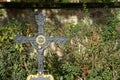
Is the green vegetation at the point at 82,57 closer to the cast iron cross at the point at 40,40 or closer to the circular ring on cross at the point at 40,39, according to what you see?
the cast iron cross at the point at 40,40

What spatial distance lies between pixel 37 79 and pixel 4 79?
1.60 metres

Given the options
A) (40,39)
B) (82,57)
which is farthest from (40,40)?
(82,57)

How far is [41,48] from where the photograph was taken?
6824mm

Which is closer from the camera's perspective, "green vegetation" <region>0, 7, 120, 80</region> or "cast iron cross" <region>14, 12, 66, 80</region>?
"cast iron cross" <region>14, 12, 66, 80</region>

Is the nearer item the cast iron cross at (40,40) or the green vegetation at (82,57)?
the cast iron cross at (40,40)

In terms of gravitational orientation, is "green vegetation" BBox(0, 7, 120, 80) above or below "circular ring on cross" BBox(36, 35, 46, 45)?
below

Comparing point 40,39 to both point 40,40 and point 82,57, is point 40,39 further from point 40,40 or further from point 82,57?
point 82,57

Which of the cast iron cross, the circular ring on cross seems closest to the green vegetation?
the cast iron cross

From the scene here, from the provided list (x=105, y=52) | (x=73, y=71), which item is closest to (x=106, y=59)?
(x=105, y=52)

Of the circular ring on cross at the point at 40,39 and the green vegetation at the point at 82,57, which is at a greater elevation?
the circular ring on cross at the point at 40,39

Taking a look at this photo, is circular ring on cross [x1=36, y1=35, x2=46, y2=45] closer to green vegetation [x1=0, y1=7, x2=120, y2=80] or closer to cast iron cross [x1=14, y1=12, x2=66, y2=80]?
cast iron cross [x1=14, y1=12, x2=66, y2=80]

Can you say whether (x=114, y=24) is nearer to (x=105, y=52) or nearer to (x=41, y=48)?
(x=105, y=52)

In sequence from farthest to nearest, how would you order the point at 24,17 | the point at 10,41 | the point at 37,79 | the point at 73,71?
the point at 24,17, the point at 10,41, the point at 73,71, the point at 37,79

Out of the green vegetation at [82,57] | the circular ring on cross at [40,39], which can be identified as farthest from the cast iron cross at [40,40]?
the green vegetation at [82,57]
